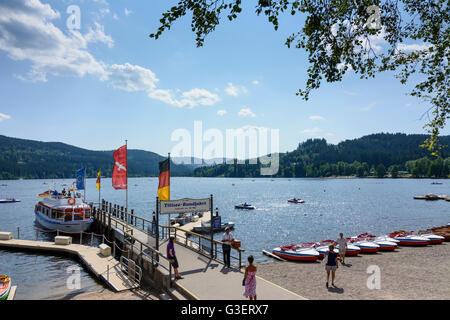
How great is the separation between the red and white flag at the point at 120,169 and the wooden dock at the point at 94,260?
5.97 m

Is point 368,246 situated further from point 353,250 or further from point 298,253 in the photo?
point 298,253

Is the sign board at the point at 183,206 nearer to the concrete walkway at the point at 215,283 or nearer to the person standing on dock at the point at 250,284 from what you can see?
the concrete walkway at the point at 215,283

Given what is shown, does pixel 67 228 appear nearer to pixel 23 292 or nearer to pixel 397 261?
pixel 23 292

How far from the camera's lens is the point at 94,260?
71.4 feet

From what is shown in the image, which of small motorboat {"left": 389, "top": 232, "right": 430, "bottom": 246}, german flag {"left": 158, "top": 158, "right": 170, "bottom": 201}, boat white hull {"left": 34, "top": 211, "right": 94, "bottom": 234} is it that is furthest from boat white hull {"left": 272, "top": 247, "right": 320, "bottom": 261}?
boat white hull {"left": 34, "top": 211, "right": 94, "bottom": 234}

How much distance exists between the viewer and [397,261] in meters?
21.2

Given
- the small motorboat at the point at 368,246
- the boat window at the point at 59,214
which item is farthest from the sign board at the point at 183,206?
the boat window at the point at 59,214

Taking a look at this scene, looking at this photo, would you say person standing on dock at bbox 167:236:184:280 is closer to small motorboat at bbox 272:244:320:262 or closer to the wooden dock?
the wooden dock

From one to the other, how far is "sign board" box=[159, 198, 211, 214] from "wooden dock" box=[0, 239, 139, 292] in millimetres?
4646

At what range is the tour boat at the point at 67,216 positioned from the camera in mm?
38181
